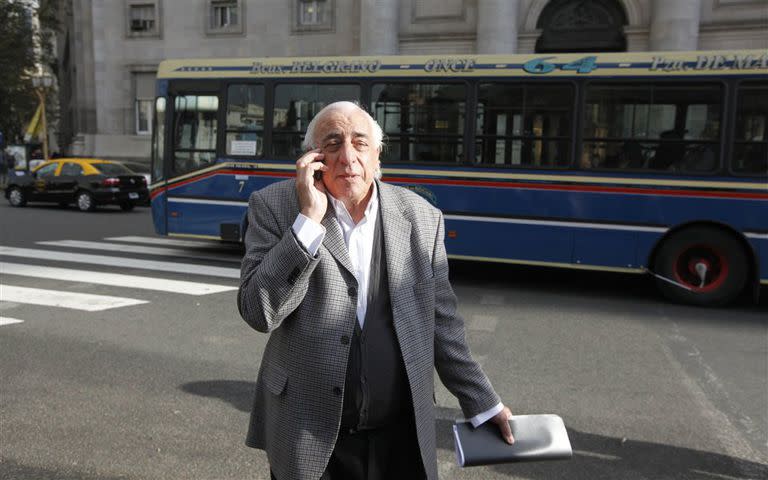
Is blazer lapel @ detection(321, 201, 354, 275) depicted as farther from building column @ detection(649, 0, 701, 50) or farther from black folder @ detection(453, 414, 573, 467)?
building column @ detection(649, 0, 701, 50)

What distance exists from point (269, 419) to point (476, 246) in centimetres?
714

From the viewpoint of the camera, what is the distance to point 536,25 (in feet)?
74.8

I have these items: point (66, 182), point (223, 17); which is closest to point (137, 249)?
point (66, 182)

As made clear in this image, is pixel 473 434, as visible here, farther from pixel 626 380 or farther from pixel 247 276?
pixel 626 380

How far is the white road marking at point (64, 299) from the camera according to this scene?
745cm

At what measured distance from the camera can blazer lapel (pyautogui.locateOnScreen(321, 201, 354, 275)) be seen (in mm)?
2023

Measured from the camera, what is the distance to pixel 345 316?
6.55 feet

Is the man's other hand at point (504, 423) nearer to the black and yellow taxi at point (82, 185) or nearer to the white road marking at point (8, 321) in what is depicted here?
the white road marking at point (8, 321)

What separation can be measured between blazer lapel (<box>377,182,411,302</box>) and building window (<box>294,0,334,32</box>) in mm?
25024

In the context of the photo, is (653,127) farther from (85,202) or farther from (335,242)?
(85,202)

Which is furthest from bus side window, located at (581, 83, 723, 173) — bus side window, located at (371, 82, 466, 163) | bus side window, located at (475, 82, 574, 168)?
bus side window, located at (371, 82, 466, 163)

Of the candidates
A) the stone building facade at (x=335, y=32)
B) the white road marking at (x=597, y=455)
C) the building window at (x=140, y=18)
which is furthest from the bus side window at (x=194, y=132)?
the building window at (x=140, y=18)

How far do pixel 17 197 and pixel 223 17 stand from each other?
1199 cm

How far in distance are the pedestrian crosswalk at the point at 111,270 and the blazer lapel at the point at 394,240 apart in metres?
5.95
